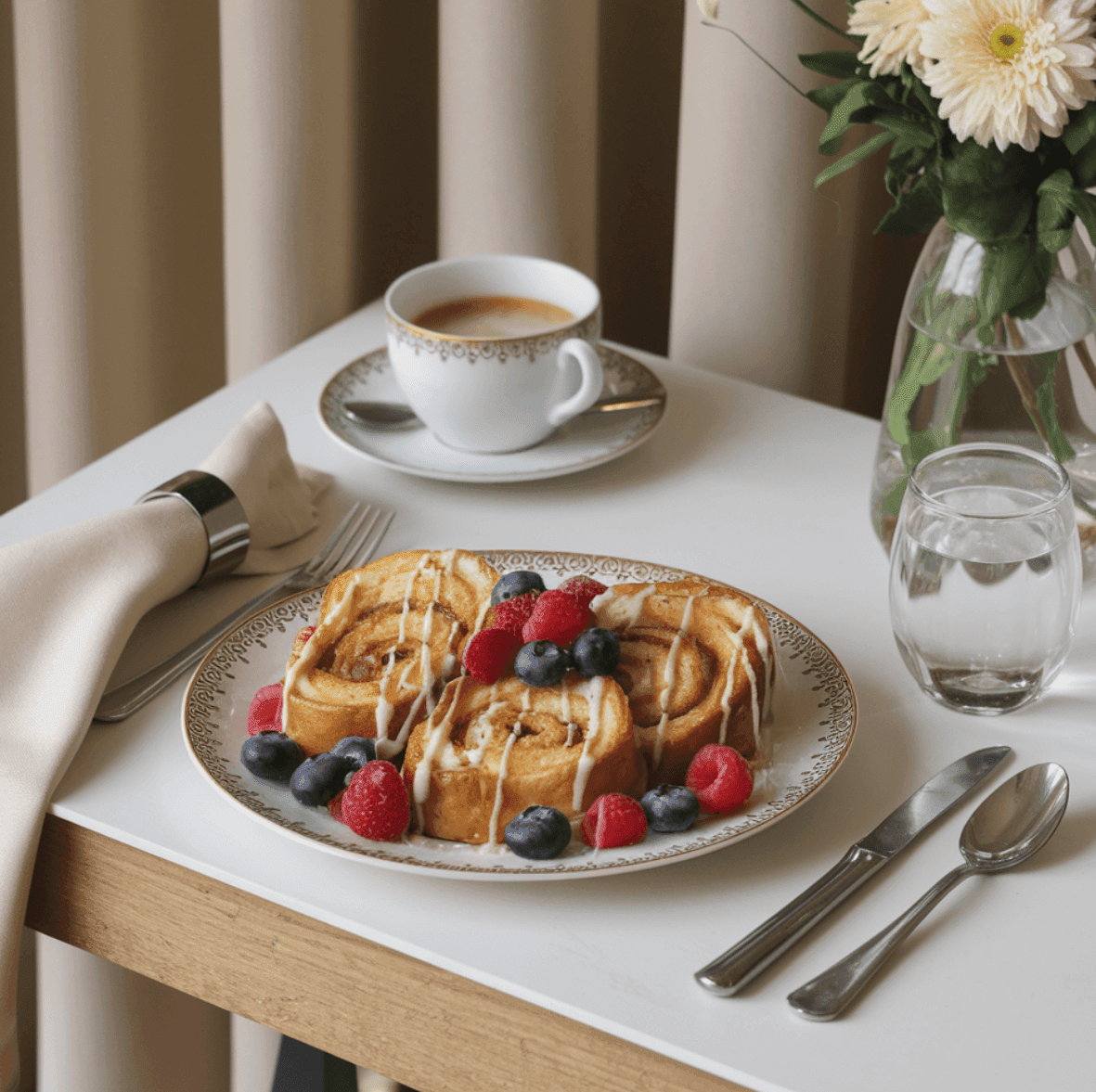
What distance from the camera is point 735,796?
2.08ft

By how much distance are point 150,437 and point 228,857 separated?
50 cm

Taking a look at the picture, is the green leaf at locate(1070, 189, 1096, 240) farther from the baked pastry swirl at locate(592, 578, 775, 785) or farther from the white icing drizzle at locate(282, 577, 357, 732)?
the white icing drizzle at locate(282, 577, 357, 732)

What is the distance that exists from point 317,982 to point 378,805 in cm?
9

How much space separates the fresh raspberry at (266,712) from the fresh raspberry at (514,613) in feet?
0.37

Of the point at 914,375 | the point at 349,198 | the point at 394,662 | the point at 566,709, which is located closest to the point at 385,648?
the point at 394,662

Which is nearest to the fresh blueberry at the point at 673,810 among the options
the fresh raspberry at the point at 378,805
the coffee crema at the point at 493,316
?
the fresh raspberry at the point at 378,805

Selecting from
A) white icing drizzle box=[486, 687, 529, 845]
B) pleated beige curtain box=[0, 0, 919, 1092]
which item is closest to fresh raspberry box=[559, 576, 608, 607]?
white icing drizzle box=[486, 687, 529, 845]

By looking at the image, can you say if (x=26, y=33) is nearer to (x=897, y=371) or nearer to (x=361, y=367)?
(x=361, y=367)

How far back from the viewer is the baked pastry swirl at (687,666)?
0.67m

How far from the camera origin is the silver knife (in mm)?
571

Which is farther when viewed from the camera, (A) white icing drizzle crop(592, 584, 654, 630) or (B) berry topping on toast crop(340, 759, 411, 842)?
(A) white icing drizzle crop(592, 584, 654, 630)

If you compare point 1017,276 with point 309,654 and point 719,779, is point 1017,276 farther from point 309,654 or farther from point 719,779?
point 309,654

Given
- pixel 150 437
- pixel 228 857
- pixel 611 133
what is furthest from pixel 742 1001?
pixel 611 133

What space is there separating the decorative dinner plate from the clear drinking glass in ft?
0.19
